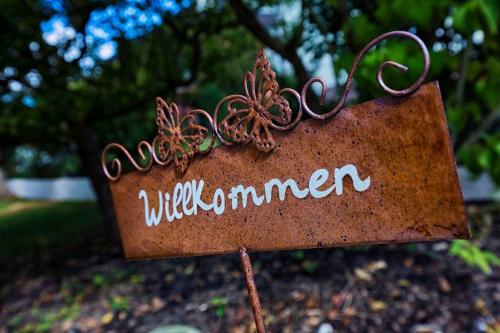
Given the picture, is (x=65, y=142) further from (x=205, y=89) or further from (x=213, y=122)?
(x=213, y=122)

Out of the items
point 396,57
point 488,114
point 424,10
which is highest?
point 424,10

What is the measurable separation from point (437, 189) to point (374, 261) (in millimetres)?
2009

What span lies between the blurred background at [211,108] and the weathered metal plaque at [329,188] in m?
0.85

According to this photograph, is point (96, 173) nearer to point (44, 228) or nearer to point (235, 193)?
point (235, 193)

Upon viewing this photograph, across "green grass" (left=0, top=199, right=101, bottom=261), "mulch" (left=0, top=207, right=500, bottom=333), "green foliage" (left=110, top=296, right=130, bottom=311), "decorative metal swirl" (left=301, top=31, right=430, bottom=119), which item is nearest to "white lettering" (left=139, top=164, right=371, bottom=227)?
"decorative metal swirl" (left=301, top=31, right=430, bottom=119)

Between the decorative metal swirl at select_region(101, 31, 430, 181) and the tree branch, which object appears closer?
the decorative metal swirl at select_region(101, 31, 430, 181)

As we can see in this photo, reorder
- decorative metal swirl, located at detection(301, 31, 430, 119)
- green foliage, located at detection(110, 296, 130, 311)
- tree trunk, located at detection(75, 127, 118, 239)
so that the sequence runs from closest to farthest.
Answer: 1. decorative metal swirl, located at detection(301, 31, 430, 119)
2. green foliage, located at detection(110, 296, 130, 311)
3. tree trunk, located at detection(75, 127, 118, 239)

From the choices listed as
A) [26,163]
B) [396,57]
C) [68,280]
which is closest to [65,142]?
[68,280]

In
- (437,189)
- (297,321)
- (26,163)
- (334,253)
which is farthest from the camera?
(26,163)

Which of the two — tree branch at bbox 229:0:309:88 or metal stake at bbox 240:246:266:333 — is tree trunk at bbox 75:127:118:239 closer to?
tree branch at bbox 229:0:309:88

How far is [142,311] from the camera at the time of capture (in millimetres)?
2365

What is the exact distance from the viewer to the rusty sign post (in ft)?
2.12

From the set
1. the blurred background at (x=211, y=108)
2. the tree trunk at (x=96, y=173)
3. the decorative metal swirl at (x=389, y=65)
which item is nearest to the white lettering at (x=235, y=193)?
the decorative metal swirl at (x=389, y=65)

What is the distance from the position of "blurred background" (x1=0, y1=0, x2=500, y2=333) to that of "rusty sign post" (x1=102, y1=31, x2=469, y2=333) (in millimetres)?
819
